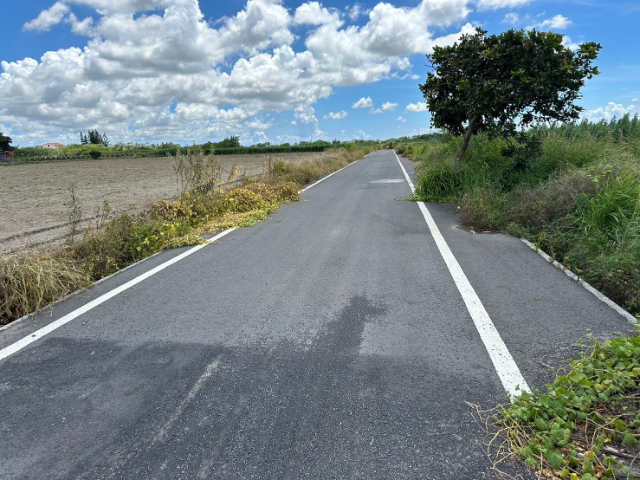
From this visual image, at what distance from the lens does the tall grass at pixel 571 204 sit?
4.86 m

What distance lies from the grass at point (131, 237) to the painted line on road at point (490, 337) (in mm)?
4530

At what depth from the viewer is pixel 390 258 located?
19.9ft

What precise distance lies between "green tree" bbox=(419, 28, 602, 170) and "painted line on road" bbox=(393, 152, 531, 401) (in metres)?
5.92

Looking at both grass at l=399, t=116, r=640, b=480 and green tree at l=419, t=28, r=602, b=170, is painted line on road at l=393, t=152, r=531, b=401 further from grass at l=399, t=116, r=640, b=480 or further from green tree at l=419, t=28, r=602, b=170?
green tree at l=419, t=28, r=602, b=170

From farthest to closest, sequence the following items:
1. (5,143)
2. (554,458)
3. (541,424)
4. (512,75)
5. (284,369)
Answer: (5,143) < (512,75) < (284,369) < (541,424) < (554,458)

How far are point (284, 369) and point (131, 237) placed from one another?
4.80 meters

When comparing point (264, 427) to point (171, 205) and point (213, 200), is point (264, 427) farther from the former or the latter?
point (213, 200)

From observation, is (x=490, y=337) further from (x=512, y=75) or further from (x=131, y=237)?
(x=512, y=75)

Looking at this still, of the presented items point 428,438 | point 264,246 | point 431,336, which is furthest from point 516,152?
point 428,438

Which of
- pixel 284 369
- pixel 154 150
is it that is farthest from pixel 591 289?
pixel 154 150

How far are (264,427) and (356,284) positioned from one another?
2.69 m

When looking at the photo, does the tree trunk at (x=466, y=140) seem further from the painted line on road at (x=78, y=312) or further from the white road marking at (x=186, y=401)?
the white road marking at (x=186, y=401)

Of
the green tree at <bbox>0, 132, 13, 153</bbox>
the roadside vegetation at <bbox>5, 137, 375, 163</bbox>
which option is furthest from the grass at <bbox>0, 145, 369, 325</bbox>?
the green tree at <bbox>0, 132, 13, 153</bbox>

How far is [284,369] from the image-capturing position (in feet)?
10.5
